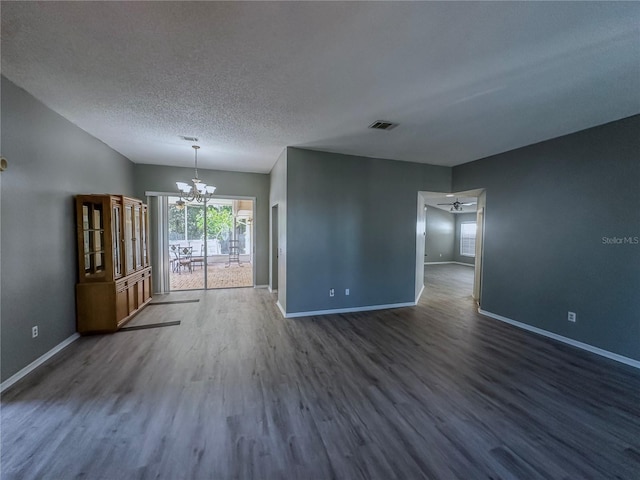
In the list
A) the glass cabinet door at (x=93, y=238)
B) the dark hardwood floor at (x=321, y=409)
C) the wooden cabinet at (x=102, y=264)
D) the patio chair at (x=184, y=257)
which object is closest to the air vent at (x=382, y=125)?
the dark hardwood floor at (x=321, y=409)

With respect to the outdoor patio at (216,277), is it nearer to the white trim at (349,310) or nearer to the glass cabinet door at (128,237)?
the glass cabinet door at (128,237)

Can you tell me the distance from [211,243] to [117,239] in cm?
321

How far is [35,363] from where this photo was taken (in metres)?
2.73

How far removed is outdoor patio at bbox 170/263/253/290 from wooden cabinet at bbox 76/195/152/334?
241 cm

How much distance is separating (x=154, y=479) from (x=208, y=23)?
287cm

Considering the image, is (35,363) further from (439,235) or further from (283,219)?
(439,235)

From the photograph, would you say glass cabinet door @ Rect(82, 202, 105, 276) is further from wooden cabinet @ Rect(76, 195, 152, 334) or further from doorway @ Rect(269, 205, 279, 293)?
doorway @ Rect(269, 205, 279, 293)

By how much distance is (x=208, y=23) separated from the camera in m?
1.67

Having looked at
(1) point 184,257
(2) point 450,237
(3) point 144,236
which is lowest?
(1) point 184,257

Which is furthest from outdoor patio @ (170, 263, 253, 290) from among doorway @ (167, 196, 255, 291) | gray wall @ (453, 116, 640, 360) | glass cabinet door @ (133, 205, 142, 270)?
gray wall @ (453, 116, 640, 360)

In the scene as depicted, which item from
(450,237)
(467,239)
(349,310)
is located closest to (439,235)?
(450,237)

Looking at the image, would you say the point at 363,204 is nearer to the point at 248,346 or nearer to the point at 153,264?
the point at 248,346

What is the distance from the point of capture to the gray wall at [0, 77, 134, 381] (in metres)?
2.42

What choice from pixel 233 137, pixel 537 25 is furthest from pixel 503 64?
pixel 233 137
